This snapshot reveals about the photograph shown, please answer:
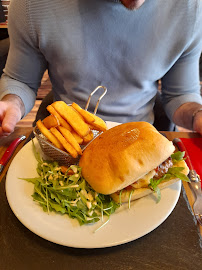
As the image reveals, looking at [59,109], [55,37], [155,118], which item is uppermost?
[55,37]

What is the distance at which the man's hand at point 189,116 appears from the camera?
1456 millimetres

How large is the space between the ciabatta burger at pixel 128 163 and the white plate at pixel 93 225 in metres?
0.06

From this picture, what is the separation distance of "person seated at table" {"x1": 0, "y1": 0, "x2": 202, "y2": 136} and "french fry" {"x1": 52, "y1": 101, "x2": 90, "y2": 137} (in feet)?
1.09

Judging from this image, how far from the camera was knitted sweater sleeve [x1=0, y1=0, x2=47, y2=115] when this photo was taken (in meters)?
1.41

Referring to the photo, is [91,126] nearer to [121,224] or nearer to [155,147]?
[155,147]

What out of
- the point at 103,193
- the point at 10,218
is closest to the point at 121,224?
the point at 103,193

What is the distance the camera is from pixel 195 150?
1330 mm

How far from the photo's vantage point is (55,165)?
111 centimetres

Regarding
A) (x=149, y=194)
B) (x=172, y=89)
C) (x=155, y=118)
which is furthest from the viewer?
(x=155, y=118)

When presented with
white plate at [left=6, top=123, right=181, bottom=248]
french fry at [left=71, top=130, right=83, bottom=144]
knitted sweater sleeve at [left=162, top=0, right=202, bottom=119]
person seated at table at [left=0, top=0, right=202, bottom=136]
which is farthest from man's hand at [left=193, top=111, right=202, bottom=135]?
french fry at [left=71, top=130, right=83, bottom=144]

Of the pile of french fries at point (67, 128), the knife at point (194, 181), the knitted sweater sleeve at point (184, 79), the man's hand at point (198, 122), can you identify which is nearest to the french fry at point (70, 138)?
the pile of french fries at point (67, 128)

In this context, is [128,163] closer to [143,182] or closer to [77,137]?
[143,182]

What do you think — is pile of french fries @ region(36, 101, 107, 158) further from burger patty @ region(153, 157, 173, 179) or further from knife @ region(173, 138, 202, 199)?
knife @ region(173, 138, 202, 199)

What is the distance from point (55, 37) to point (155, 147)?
Result: 0.94 meters
